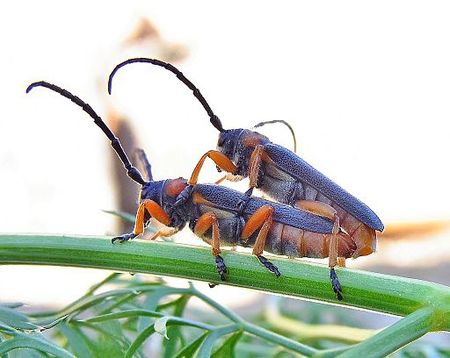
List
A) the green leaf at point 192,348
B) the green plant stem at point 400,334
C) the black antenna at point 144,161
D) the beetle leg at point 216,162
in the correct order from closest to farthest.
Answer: the green plant stem at point 400,334
the green leaf at point 192,348
the beetle leg at point 216,162
the black antenna at point 144,161

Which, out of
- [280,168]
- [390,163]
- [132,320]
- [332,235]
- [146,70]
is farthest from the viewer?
[390,163]

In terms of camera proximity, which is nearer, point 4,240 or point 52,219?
point 4,240

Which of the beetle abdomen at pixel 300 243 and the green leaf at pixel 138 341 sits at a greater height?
the beetle abdomen at pixel 300 243

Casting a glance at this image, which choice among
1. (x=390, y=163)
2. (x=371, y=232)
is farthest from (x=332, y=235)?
(x=390, y=163)

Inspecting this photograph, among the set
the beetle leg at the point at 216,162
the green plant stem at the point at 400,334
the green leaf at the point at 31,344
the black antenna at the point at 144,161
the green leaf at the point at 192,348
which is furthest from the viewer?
the black antenna at the point at 144,161

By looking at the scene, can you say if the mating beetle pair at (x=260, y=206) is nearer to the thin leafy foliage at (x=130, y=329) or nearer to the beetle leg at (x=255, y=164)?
the beetle leg at (x=255, y=164)

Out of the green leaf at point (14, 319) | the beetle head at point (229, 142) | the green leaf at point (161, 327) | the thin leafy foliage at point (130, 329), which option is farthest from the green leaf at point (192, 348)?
the beetle head at point (229, 142)

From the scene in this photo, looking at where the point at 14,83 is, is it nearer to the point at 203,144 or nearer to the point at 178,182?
the point at 203,144
